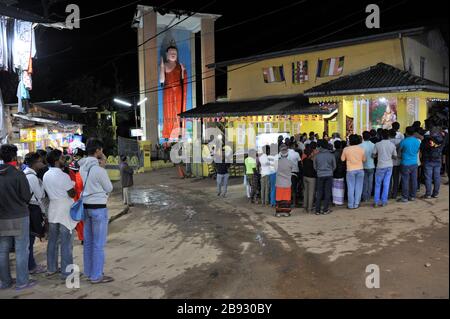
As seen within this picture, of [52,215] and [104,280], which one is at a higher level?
[52,215]

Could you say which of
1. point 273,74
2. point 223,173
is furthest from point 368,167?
point 273,74

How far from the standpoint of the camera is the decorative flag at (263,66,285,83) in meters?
22.4

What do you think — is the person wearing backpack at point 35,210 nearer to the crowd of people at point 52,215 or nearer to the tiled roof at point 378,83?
the crowd of people at point 52,215

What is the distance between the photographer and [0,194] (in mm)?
5973

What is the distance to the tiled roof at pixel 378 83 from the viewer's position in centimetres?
1452

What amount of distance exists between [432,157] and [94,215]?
333 inches

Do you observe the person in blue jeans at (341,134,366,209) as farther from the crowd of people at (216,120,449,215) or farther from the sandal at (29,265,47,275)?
the sandal at (29,265,47,275)

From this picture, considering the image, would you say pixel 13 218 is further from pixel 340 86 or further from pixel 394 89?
pixel 340 86

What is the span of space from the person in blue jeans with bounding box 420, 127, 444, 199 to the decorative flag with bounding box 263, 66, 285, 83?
1230cm

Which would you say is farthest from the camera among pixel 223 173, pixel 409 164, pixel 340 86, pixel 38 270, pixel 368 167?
pixel 340 86

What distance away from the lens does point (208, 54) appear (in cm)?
3600

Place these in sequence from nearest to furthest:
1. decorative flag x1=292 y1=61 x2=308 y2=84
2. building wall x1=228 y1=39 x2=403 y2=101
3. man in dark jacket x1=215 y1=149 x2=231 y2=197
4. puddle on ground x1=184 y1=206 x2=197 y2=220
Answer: puddle on ground x1=184 y1=206 x2=197 y2=220 → man in dark jacket x1=215 y1=149 x2=231 y2=197 → building wall x1=228 y1=39 x2=403 y2=101 → decorative flag x1=292 y1=61 x2=308 y2=84

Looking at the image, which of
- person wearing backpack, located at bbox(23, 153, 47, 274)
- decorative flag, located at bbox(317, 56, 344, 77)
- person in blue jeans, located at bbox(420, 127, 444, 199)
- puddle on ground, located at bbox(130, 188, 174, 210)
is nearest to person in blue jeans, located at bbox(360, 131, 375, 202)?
person in blue jeans, located at bbox(420, 127, 444, 199)

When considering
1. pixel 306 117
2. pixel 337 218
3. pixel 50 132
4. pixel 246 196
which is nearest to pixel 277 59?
pixel 306 117
